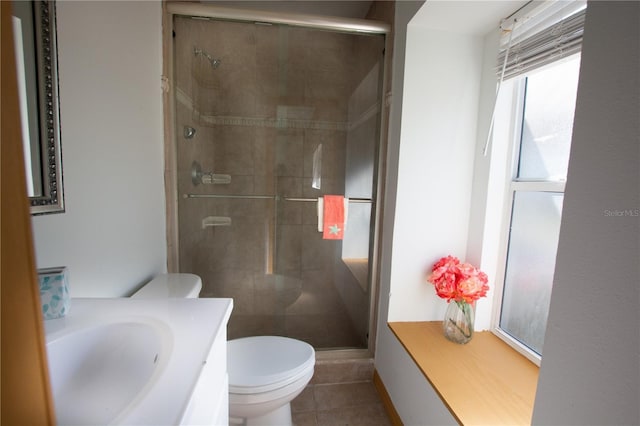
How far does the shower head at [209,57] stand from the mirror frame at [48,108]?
3.53ft

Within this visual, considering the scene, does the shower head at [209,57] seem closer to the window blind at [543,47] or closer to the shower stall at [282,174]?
the shower stall at [282,174]

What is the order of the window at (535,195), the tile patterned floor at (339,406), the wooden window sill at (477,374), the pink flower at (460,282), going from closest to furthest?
the wooden window sill at (477,374)
the window at (535,195)
the pink flower at (460,282)
the tile patterned floor at (339,406)

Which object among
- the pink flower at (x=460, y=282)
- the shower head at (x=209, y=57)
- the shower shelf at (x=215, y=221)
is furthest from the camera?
the shower shelf at (x=215, y=221)

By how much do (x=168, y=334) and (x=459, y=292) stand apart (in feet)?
3.94

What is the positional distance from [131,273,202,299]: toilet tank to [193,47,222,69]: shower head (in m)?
1.35

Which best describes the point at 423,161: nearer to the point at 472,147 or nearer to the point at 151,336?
the point at 472,147

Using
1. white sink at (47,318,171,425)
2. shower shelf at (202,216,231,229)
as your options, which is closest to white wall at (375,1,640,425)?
white sink at (47,318,171,425)

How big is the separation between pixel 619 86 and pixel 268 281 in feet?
6.19

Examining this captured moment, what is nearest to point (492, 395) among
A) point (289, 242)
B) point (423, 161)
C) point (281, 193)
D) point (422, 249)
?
point (422, 249)

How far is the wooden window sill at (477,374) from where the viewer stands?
95 cm

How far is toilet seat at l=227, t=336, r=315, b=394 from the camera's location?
1123 mm

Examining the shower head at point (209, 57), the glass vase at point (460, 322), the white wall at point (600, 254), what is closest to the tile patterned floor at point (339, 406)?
the glass vase at point (460, 322)

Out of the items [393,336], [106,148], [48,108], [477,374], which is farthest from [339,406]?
[48,108]

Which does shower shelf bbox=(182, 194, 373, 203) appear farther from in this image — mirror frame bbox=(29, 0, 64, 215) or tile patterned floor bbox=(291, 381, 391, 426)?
tile patterned floor bbox=(291, 381, 391, 426)
